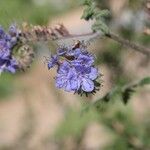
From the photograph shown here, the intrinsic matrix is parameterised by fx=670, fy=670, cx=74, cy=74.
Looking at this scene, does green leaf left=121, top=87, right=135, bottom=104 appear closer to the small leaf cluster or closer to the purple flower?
the small leaf cluster

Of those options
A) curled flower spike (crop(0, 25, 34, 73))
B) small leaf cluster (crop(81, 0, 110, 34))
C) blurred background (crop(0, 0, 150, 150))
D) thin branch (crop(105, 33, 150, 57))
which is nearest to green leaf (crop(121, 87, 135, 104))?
blurred background (crop(0, 0, 150, 150))

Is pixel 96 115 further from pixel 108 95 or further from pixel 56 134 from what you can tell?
pixel 108 95

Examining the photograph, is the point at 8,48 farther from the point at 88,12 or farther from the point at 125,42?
the point at 125,42

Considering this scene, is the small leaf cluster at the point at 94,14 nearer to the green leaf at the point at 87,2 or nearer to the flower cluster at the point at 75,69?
the green leaf at the point at 87,2

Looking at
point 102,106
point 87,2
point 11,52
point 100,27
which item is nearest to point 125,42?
point 100,27

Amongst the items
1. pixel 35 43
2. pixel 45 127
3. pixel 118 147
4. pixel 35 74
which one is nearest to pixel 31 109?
pixel 118 147

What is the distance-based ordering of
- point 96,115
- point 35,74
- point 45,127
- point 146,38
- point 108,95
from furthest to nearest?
1. point 35,74
2. point 45,127
3. point 96,115
4. point 146,38
5. point 108,95
